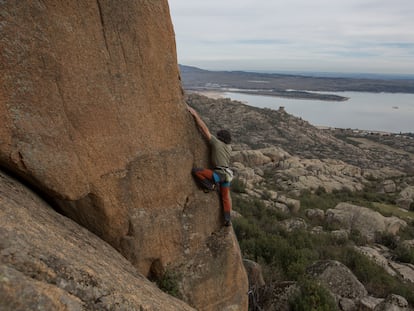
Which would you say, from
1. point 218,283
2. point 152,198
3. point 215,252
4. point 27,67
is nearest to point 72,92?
point 27,67

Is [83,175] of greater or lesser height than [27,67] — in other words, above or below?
below

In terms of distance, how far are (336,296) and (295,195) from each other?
12402mm

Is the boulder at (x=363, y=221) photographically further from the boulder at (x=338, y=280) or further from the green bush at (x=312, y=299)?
the green bush at (x=312, y=299)

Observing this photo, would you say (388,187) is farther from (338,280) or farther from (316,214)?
(338,280)

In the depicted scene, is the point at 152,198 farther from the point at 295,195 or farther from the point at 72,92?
the point at 295,195

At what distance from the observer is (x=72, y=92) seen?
4043mm

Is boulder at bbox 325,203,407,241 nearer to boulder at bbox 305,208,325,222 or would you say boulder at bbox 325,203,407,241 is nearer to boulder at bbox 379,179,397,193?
boulder at bbox 305,208,325,222

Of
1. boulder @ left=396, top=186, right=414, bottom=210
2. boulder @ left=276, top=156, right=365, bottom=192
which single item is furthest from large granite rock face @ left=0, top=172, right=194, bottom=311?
boulder @ left=396, top=186, right=414, bottom=210

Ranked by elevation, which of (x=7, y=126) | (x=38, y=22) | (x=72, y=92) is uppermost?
(x=38, y=22)

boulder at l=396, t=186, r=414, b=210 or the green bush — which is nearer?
the green bush

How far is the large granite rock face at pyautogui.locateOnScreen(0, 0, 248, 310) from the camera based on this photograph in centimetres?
369

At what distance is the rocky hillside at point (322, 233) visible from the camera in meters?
8.11

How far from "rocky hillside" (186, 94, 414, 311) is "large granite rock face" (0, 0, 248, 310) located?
297 cm

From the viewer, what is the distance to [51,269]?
2.63 m
